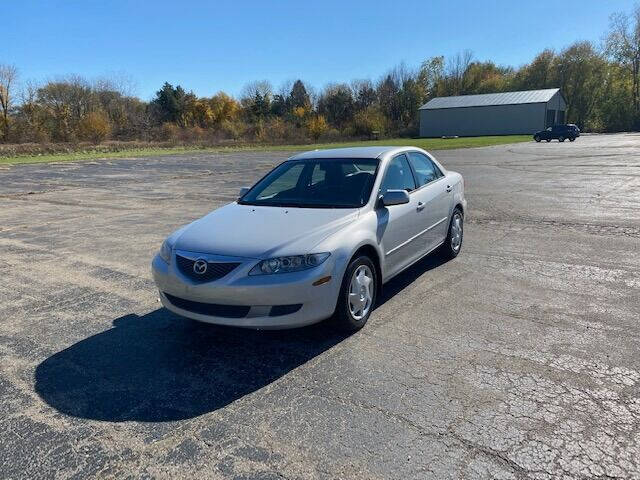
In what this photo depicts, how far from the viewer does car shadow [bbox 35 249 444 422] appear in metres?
3.32

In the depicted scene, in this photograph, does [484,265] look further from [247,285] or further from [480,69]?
[480,69]

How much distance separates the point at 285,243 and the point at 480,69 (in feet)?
328

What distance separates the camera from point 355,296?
427 centimetres

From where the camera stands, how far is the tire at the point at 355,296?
4.12 meters

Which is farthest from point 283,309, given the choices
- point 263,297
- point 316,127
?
point 316,127

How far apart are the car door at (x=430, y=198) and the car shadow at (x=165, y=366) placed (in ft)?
6.61

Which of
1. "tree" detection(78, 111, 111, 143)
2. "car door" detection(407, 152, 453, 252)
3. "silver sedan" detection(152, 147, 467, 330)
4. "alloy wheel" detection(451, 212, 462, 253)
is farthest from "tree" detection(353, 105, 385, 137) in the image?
"silver sedan" detection(152, 147, 467, 330)

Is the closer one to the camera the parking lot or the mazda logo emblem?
the parking lot

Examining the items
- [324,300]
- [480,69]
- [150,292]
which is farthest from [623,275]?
[480,69]

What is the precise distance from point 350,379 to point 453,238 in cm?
367

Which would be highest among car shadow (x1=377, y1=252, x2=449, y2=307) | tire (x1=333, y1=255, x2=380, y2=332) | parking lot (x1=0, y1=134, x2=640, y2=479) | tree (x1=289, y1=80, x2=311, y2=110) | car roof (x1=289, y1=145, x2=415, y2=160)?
tree (x1=289, y1=80, x2=311, y2=110)

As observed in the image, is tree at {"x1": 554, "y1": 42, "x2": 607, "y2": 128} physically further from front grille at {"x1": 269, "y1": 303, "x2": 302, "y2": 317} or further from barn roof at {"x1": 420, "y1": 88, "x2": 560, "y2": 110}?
front grille at {"x1": 269, "y1": 303, "x2": 302, "y2": 317}

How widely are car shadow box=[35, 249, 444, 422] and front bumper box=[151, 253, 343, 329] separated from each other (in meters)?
0.35

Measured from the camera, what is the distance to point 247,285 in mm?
3719
